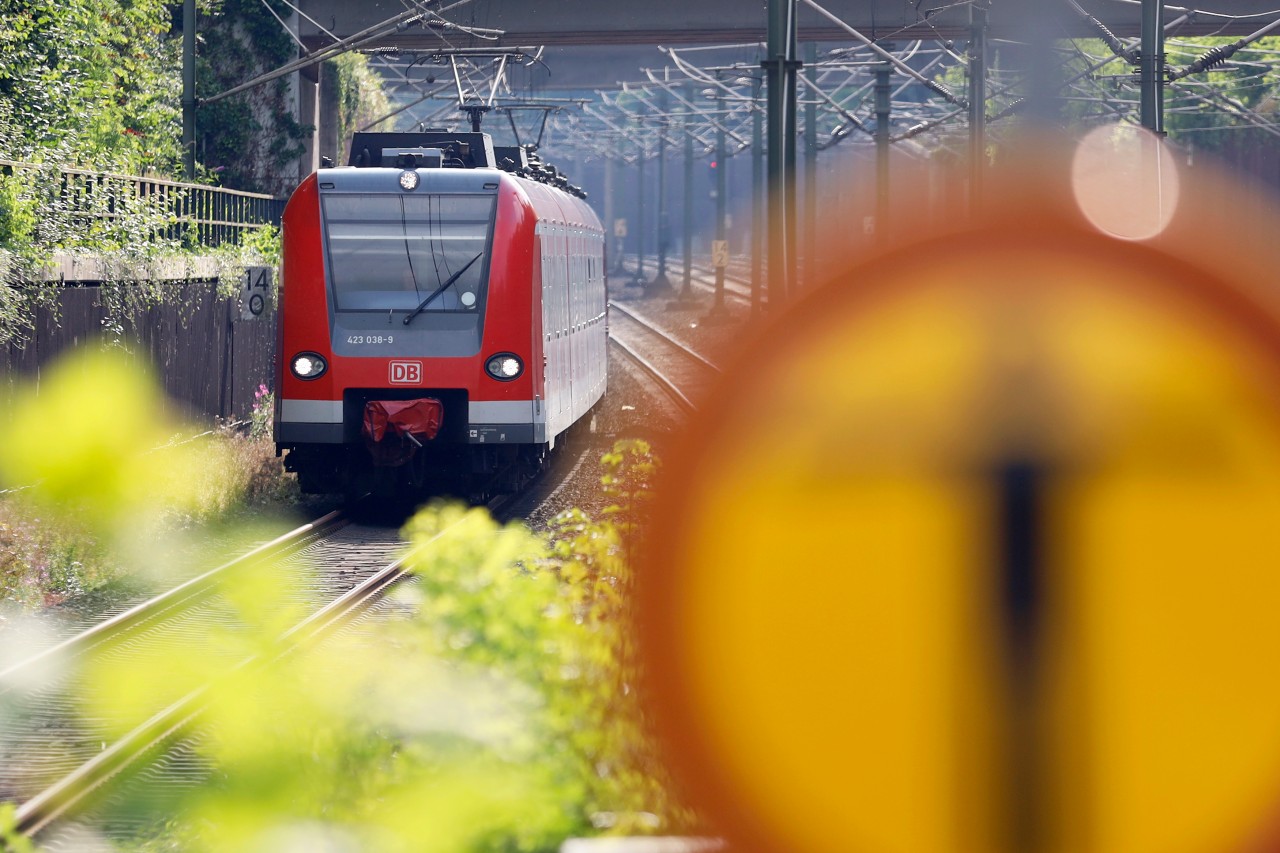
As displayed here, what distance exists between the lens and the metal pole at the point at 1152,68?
1730 cm

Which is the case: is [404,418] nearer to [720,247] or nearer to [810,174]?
[810,174]

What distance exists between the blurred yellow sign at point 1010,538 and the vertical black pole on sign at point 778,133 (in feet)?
34.3

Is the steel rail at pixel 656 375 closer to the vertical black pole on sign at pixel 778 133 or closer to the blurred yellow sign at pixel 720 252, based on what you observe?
the blurred yellow sign at pixel 720 252

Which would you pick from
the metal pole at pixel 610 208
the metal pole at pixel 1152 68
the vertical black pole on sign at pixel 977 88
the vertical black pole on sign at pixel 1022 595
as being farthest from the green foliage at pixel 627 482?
the metal pole at pixel 610 208

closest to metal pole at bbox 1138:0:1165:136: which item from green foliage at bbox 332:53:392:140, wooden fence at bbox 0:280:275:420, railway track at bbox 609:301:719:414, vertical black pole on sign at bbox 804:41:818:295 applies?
railway track at bbox 609:301:719:414

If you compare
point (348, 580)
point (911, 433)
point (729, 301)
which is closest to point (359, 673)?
point (911, 433)

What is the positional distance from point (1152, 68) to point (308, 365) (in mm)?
8460

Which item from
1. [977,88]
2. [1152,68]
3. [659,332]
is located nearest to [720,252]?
[659,332]

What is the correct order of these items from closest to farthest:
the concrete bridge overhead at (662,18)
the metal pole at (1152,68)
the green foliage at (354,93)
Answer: the metal pole at (1152,68)
the concrete bridge overhead at (662,18)
the green foliage at (354,93)

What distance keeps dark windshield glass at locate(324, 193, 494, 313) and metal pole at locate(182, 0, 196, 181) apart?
964 centimetres

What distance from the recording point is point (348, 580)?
12.4 m

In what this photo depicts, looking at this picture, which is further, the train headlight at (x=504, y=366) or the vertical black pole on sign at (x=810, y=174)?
the vertical black pole on sign at (x=810, y=174)

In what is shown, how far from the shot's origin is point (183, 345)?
19.7m

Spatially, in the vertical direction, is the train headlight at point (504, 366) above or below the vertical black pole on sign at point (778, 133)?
below
